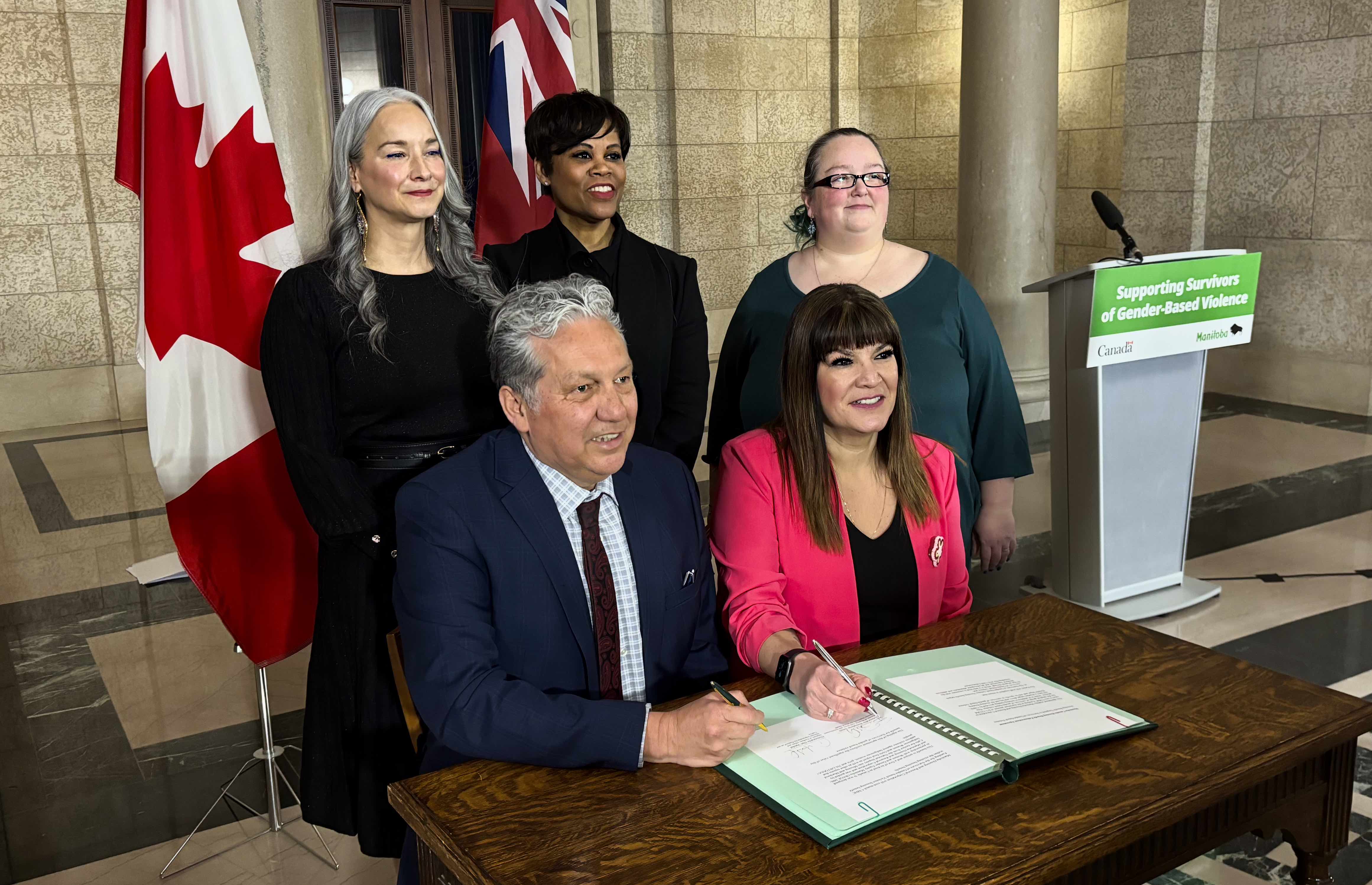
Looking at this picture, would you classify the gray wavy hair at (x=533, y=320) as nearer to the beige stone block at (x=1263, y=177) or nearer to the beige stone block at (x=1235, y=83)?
the beige stone block at (x=1263, y=177)

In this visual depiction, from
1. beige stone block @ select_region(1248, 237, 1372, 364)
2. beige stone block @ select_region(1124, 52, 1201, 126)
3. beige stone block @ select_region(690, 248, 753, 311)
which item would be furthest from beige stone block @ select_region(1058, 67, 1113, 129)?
beige stone block @ select_region(690, 248, 753, 311)

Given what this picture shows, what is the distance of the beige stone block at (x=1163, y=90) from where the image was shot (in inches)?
322

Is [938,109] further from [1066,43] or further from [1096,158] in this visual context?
[1096,158]

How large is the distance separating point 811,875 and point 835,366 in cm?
115

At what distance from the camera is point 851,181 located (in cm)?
276

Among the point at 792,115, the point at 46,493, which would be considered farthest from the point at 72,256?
the point at 792,115

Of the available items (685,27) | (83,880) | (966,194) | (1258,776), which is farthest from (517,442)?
(685,27)

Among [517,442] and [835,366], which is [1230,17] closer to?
[835,366]

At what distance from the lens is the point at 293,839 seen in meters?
2.96

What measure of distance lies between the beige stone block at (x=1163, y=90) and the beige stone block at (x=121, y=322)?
7.79 meters

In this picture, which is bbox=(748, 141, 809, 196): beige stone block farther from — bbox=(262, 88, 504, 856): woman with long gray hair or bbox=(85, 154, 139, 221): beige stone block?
bbox=(262, 88, 504, 856): woman with long gray hair

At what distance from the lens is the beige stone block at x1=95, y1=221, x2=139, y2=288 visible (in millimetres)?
8250

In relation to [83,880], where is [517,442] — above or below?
above

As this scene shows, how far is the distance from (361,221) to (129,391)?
6.97 metres
